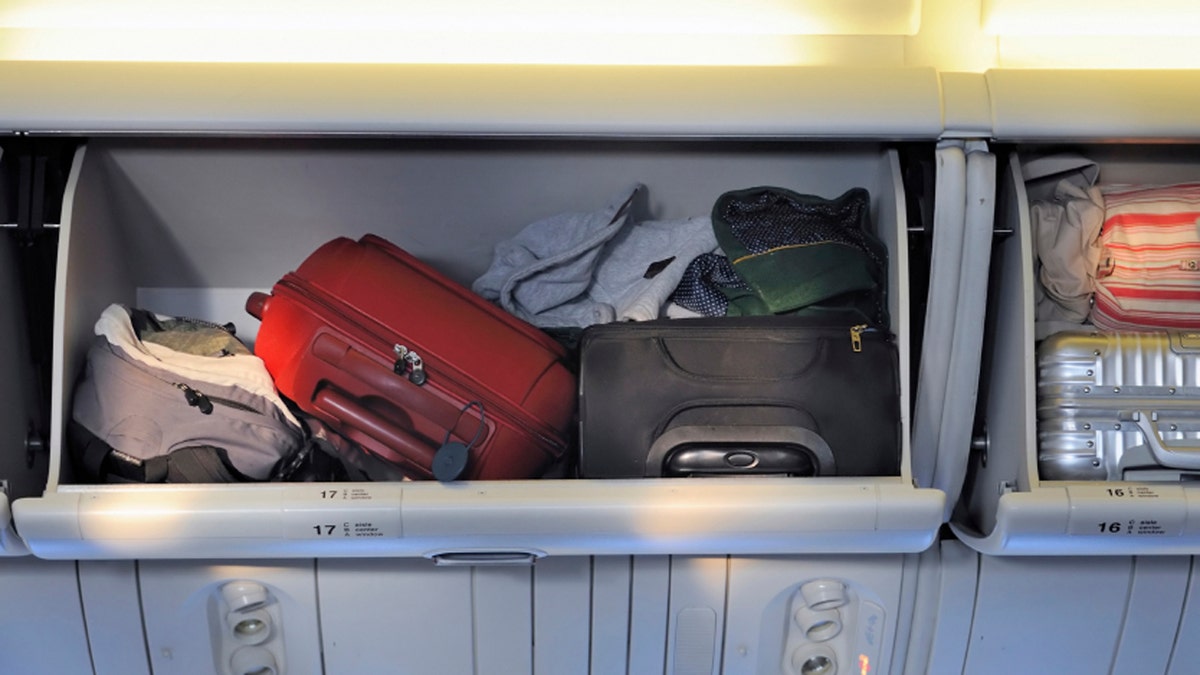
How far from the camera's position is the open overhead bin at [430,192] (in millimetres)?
1430

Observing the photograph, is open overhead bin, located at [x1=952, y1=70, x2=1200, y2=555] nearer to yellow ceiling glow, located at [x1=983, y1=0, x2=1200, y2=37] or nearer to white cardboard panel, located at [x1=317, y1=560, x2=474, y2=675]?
yellow ceiling glow, located at [x1=983, y1=0, x2=1200, y2=37]

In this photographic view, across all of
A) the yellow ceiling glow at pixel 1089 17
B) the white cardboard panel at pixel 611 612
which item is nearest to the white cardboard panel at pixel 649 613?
the white cardboard panel at pixel 611 612

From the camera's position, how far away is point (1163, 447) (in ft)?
5.23

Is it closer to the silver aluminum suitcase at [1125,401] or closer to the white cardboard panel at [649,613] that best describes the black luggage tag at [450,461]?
the white cardboard panel at [649,613]

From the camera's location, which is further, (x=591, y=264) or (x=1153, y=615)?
(x=1153, y=615)

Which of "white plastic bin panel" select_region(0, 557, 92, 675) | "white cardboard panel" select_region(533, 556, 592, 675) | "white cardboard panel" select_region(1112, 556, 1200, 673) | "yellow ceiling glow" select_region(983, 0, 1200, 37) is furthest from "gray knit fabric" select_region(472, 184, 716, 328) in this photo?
"white cardboard panel" select_region(1112, 556, 1200, 673)

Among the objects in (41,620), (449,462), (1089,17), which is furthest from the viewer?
(41,620)

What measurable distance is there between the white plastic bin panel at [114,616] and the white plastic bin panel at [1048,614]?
147cm

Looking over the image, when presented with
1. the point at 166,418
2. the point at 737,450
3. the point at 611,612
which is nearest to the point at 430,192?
the point at 166,418

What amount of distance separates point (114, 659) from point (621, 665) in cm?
89

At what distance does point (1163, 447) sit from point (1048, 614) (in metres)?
0.41

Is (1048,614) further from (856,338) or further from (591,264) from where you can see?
(591,264)

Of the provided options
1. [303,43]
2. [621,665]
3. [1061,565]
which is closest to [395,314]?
[303,43]

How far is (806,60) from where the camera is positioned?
1.63m
